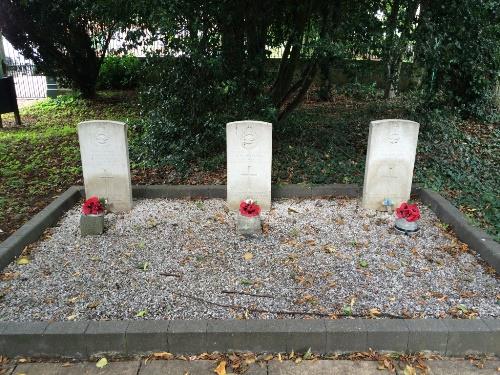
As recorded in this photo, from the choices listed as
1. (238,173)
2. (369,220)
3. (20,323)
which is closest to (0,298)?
(20,323)

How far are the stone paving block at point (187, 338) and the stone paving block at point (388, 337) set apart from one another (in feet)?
3.95

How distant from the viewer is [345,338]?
314 cm

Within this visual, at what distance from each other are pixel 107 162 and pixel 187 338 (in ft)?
9.19

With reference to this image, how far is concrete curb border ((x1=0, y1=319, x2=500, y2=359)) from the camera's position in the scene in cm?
311

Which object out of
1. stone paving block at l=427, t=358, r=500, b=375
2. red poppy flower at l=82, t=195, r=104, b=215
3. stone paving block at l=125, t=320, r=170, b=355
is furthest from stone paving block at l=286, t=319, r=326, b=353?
red poppy flower at l=82, t=195, r=104, b=215

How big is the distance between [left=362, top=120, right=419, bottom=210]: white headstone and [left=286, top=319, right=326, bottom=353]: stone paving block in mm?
2653

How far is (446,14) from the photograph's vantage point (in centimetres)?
616

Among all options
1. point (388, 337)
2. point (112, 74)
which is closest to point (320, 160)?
point (388, 337)

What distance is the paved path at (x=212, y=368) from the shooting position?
9.82 feet

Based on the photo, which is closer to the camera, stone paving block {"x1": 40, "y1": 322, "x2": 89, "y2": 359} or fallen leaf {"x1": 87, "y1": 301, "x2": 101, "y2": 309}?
stone paving block {"x1": 40, "y1": 322, "x2": 89, "y2": 359}

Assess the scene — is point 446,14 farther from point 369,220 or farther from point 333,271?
point 333,271

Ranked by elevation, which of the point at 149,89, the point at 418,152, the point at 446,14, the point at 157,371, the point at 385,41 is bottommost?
the point at 157,371

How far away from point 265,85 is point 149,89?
1.94 metres

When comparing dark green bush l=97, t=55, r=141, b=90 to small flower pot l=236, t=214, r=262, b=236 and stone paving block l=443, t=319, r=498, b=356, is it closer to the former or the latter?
small flower pot l=236, t=214, r=262, b=236
